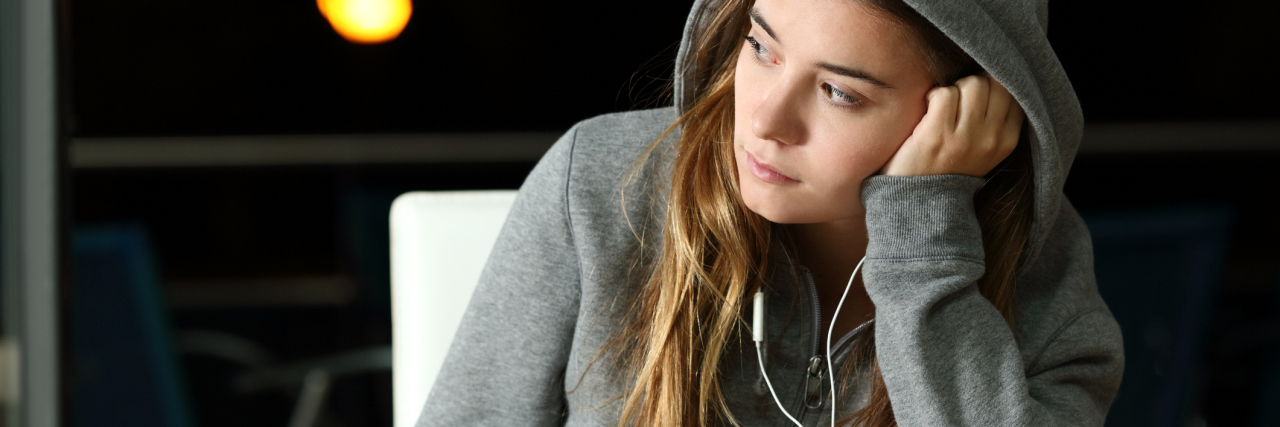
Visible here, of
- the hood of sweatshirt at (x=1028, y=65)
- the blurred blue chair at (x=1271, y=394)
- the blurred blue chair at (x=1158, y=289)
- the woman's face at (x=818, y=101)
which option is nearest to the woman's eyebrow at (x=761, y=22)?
the woman's face at (x=818, y=101)

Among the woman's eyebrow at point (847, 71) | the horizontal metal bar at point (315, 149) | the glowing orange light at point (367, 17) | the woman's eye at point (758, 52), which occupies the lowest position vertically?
the horizontal metal bar at point (315, 149)

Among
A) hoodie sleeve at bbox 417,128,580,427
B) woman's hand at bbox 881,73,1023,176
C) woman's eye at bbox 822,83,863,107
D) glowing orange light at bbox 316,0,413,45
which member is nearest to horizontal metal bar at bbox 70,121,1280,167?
glowing orange light at bbox 316,0,413,45

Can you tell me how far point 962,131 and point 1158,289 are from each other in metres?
0.74

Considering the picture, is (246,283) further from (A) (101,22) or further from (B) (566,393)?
(B) (566,393)

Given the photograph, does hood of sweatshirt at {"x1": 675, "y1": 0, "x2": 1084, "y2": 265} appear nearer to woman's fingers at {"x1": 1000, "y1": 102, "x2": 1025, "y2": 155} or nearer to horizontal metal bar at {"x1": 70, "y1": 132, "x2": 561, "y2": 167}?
woman's fingers at {"x1": 1000, "y1": 102, "x2": 1025, "y2": 155}

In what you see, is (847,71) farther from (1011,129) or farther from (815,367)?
(815,367)

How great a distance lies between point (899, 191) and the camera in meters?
0.90

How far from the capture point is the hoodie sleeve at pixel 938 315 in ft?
2.94

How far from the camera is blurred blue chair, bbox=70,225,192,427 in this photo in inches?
54.4

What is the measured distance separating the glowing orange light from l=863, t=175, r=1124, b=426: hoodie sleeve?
10.3 feet

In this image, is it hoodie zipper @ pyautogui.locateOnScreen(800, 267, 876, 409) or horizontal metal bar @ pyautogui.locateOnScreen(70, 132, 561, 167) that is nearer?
hoodie zipper @ pyautogui.locateOnScreen(800, 267, 876, 409)

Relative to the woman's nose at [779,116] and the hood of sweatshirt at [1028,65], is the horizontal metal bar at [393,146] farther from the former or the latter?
the woman's nose at [779,116]

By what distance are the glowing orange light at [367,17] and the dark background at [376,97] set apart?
44mm

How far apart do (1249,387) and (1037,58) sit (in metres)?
2.81
